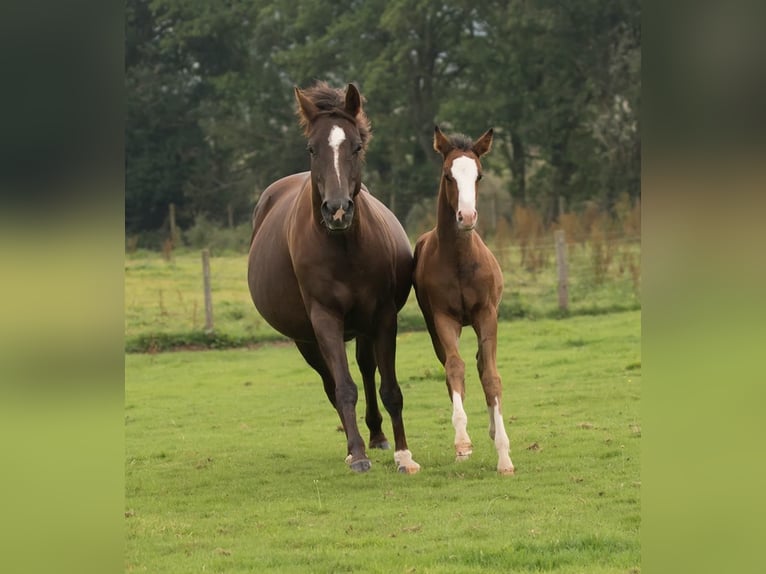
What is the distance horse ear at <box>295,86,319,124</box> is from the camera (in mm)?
6176

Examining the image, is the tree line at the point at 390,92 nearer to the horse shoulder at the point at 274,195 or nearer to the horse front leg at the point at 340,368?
the horse shoulder at the point at 274,195

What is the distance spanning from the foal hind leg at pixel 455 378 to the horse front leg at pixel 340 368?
0.64 meters

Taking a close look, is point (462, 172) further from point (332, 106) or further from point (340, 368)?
point (340, 368)

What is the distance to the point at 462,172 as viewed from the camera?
6.05 meters

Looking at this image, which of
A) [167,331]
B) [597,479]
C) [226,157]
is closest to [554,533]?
[597,479]

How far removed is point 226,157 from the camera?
114ft

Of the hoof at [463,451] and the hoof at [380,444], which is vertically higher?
the hoof at [463,451]

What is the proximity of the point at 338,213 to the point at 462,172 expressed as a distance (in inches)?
32.6

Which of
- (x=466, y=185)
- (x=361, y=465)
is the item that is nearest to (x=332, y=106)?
(x=466, y=185)

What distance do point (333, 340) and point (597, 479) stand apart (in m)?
1.91

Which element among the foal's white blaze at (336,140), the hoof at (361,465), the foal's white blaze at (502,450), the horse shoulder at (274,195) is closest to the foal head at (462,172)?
the foal's white blaze at (336,140)

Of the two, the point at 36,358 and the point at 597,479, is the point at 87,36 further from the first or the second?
the point at 597,479

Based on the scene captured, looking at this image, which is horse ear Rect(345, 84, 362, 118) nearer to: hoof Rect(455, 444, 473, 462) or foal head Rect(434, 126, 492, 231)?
foal head Rect(434, 126, 492, 231)

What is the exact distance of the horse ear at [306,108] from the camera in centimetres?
618
